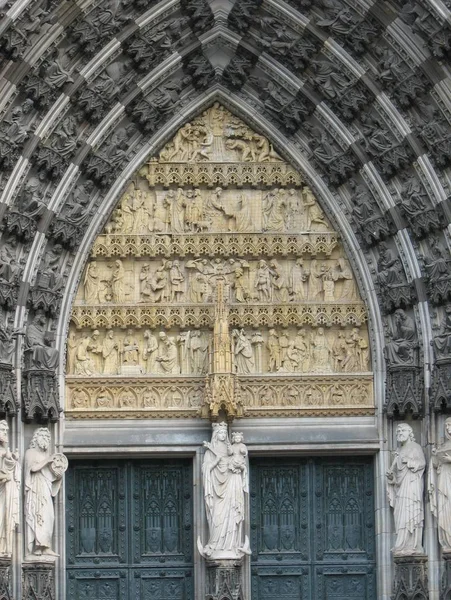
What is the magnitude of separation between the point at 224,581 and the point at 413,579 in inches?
82.9

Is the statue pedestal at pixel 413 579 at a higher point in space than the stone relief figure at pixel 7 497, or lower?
lower

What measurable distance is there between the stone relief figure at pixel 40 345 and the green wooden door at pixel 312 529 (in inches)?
105

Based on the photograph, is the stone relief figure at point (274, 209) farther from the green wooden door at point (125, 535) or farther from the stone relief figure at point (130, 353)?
the green wooden door at point (125, 535)

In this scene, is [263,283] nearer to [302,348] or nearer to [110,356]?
[302,348]

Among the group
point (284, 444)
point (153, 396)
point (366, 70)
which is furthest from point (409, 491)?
point (366, 70)

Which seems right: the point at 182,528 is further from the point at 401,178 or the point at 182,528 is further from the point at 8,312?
the point at 401,178

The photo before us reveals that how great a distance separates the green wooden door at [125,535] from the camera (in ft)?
68.5

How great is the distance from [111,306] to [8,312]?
133cm

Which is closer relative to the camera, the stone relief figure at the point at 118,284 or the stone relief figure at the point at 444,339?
the stone relief figure at the point at 444,339

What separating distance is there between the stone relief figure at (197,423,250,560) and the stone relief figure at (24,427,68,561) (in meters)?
1.65

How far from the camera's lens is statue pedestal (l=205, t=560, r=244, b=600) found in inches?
800

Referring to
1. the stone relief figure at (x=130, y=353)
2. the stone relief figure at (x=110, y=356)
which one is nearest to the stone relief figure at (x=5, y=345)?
the stone relief figure at (x=110, y=356)

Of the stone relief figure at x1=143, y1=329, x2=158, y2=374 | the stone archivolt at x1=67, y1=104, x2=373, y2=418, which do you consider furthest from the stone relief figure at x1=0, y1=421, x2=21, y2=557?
the stone relief figure at x1=143, y1=329, x2=158, y2=374

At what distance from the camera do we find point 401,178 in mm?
21016
